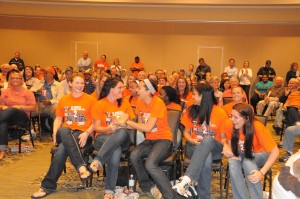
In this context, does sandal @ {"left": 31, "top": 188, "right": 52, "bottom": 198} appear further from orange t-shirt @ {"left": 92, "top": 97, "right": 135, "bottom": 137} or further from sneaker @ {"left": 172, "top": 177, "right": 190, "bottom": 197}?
sneaker @ {"left": 172, "top": 177, "right": 190, "bottom": 197}

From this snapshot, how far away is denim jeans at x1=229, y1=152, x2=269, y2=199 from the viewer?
3.28 metres

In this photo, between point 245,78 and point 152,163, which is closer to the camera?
point 152,163

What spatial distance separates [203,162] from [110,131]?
1.09 metres

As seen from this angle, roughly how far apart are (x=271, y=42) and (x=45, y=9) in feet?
26.6

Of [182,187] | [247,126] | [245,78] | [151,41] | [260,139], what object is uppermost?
[151,41]

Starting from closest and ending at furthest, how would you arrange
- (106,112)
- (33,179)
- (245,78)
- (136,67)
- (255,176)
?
(255,176)
(106,112)
(33,179)
(245,78)
(136,67)

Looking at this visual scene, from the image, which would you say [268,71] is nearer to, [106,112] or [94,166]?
[106,112]

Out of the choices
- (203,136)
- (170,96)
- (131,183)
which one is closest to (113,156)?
(131,183)

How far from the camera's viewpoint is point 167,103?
16.7ft

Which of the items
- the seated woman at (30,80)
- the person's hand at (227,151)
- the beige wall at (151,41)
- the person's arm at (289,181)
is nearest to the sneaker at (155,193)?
the person's hand at (227,151)

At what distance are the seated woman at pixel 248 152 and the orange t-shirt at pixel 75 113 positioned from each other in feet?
5.42

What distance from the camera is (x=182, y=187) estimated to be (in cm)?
335

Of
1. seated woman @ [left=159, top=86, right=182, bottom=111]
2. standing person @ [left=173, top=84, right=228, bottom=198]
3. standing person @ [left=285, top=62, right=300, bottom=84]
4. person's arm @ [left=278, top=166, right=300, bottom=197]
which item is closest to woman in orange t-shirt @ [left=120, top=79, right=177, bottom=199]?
standing person @ [left=173, top=84, right=228, bottom=198]

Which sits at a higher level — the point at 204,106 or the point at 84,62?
the point at 84,62
